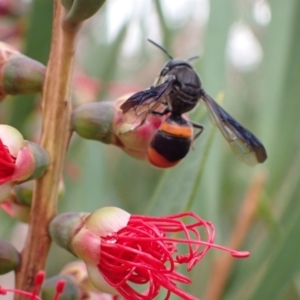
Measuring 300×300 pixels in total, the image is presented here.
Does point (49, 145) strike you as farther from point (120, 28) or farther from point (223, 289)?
point (120, 28)

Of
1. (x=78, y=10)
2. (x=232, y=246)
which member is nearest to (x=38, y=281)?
(x=78, y=10)

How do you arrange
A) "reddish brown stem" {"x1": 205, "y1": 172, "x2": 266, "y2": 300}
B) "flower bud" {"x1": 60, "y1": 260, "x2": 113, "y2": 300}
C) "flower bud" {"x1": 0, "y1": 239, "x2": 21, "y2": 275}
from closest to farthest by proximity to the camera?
"flower bud" {"x1": 0, "y1": 239, "x2": 21, "y2": 275}
"flower bud" {"x1": 60, "y1": 260, "x2": 113, "y2": 300}
"reddish brown stem" {"x1": 205, "y1": 172, "x2": 266, "y2": 300}

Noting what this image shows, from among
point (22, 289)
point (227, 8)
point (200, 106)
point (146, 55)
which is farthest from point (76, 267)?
point (146, 55)

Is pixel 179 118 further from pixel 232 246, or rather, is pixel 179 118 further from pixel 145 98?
pixel 232 246

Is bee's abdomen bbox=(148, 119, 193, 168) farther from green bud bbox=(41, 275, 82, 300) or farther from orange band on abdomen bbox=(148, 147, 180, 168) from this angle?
green bud bbox=(41, 275, 82, 300)

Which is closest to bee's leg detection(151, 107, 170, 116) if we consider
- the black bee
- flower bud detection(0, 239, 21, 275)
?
the black bee

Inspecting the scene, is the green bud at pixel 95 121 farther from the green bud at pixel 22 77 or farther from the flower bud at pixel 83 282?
the flower bud at pixel 83 282
